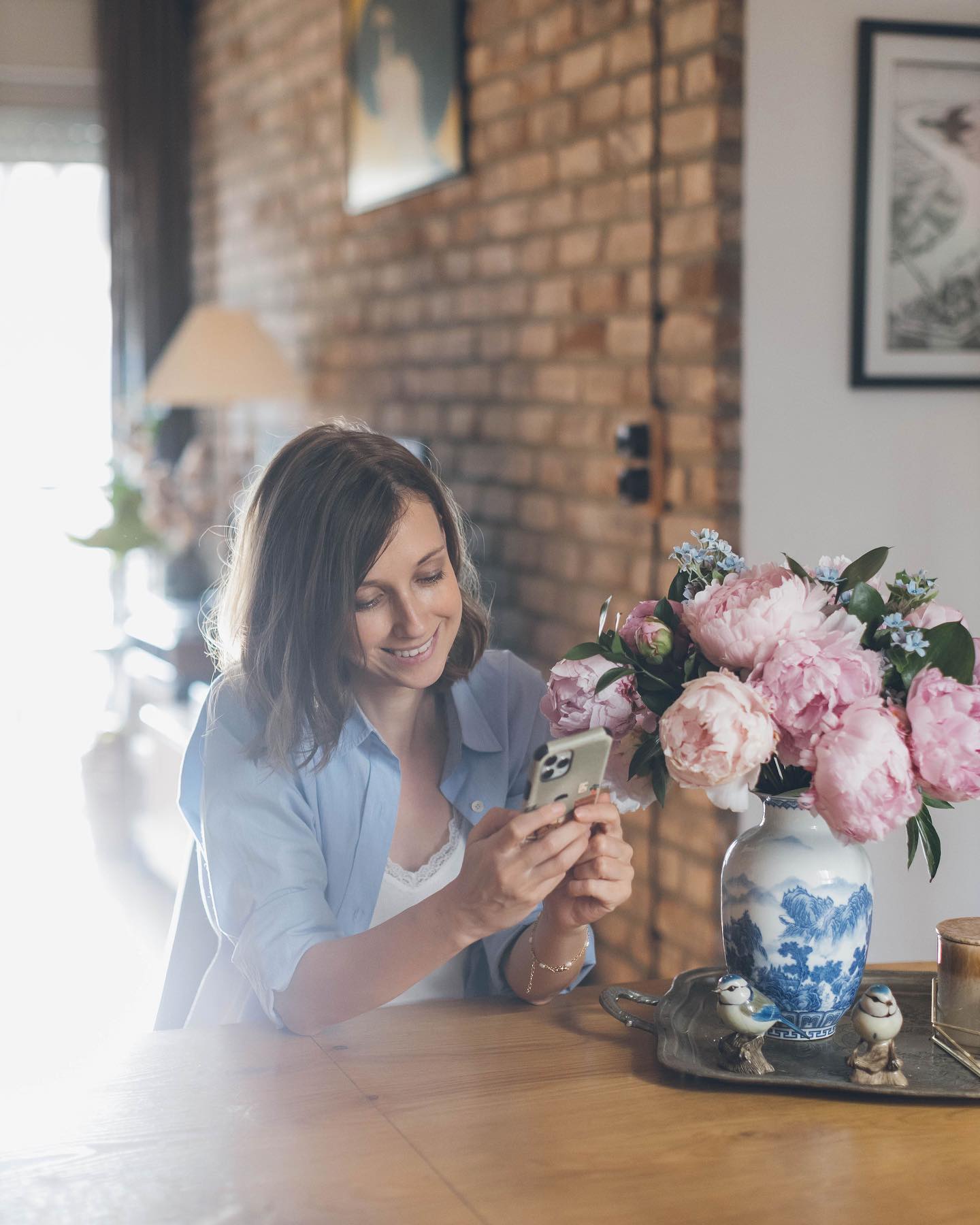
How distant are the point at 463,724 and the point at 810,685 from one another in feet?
2.11

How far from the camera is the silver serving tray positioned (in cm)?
115

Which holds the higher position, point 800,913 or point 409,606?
point 409,606

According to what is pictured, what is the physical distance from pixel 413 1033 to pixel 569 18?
2116 mm

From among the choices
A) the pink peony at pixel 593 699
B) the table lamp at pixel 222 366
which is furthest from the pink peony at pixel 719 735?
the table lamp at pixel 222 366

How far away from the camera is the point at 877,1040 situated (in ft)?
3.78

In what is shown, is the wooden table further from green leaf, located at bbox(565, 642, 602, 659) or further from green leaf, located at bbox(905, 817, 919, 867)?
green leaf, located at bbox(565, 642, 602, 659)

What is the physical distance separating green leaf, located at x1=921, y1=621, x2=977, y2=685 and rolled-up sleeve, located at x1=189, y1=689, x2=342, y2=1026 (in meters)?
0.65

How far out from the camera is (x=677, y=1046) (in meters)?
1.22

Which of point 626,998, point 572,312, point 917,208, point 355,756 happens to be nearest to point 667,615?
point 626,998

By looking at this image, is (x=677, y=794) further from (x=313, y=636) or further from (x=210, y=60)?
(x=210, y=60)

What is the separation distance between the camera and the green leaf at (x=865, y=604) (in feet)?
3.85

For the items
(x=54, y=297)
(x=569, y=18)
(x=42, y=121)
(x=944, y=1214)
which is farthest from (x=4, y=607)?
(x=944, y=1214)

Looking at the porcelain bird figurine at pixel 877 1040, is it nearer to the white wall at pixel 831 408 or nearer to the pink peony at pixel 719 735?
the pink peony at pixel 719 735

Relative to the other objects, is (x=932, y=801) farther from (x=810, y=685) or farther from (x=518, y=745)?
(x=518, y=745)
